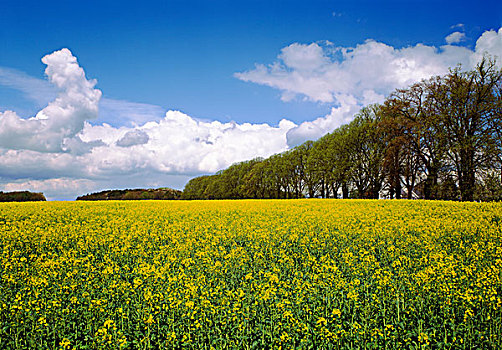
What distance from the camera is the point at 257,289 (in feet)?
25.3

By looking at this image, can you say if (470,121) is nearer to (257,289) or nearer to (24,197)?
(257,289)

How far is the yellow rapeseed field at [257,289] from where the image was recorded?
654 centimetres

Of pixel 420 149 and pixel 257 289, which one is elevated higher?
pixel 420 149

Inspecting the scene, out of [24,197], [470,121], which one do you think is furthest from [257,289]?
[24,197]

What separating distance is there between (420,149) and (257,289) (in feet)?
110

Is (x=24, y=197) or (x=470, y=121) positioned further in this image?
(x=24, y=197)

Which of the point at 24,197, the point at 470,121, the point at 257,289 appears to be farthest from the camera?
the point at 24,197

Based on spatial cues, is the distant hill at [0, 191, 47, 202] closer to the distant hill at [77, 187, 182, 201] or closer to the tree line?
the distant hill at [77, 187, 182, 201]

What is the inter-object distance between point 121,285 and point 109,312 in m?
0.99

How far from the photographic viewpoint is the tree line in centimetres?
3078

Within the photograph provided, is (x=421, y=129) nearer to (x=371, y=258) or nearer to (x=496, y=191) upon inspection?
(x=496, y=191)

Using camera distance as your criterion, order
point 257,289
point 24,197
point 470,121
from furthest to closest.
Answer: point 24,197 → point 470,121 → point 257,289

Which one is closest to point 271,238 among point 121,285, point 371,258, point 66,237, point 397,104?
point 371,258

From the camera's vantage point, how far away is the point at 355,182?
43188 millimetres
